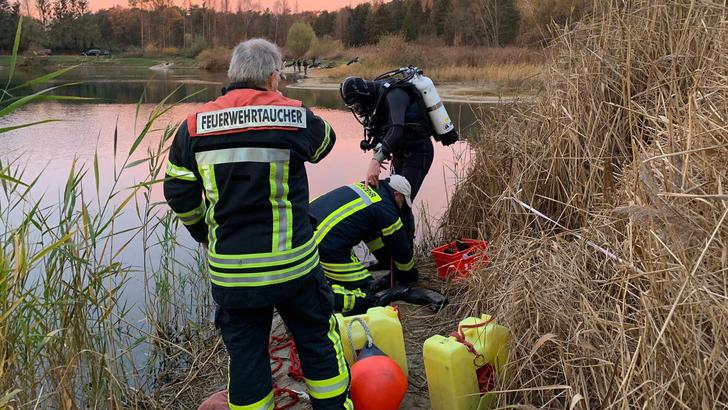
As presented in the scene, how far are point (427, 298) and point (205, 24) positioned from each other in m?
65.3

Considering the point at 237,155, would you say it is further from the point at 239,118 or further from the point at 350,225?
the point at 350,225

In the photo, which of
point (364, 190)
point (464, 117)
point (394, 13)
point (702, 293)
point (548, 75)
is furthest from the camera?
point (394, 13)

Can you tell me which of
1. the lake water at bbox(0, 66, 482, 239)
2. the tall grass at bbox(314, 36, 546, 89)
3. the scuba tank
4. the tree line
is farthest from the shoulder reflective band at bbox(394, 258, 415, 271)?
the tree line

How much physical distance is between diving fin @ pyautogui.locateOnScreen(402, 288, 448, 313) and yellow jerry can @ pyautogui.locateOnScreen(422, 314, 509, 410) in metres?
1.29

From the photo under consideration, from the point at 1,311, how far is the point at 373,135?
3249 mm

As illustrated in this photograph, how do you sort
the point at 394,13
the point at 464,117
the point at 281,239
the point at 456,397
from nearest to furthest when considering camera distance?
the point at 281,239, the point at 456,397, the point at 464,117, the point at 394,13

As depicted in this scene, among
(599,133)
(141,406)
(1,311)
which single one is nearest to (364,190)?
(599,133)

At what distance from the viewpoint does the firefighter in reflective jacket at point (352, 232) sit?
405 centimetres

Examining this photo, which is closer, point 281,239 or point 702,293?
point 702,293

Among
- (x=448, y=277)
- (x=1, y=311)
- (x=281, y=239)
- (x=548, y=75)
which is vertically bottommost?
(x=448, y=277)

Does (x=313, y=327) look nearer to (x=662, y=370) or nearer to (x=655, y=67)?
(x=662, y=370)

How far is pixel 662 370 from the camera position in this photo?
2.06m

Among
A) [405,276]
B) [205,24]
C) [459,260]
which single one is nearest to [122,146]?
[405,276]

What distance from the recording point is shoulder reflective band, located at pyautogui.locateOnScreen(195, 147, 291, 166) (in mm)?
2445
